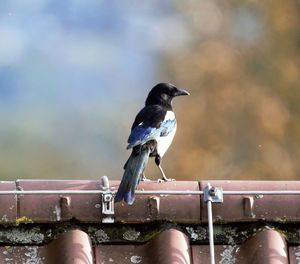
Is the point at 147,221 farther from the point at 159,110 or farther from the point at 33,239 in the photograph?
the point at 159,110

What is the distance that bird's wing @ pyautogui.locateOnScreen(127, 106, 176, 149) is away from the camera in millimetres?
4508

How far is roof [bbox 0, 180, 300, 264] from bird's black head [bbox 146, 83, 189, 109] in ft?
5.79

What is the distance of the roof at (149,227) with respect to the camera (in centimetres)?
333

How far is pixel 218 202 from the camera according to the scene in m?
3.42

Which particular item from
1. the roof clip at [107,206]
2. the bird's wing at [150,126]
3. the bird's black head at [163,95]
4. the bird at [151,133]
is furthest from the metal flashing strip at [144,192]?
the bird's black head at [163,95]

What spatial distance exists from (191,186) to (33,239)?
488 mm

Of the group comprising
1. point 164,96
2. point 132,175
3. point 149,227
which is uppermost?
point 164,96

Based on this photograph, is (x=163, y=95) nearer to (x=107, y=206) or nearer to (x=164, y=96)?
(x=164, y=96)

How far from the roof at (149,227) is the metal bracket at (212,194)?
4cm

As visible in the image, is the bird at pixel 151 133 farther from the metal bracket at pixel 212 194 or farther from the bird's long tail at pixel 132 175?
the metal bracket at pixel 212 194

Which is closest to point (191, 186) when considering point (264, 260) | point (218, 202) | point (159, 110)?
point (218, 202)

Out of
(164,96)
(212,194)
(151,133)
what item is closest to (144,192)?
(212,194)

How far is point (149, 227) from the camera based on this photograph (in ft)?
11.3

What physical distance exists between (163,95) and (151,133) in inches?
27.6
